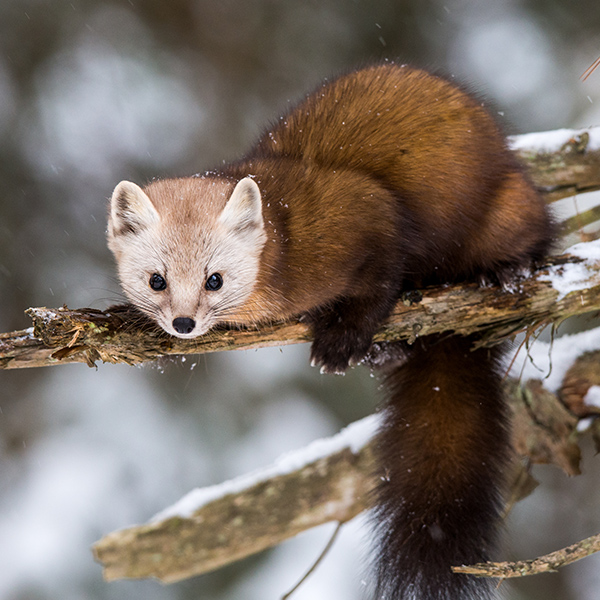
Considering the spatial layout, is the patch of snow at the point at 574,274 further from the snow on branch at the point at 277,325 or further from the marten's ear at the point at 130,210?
the marten's ear at the point at 130,210

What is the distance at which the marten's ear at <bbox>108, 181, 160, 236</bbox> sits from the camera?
8.50 ft

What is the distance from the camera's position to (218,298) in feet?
8.57

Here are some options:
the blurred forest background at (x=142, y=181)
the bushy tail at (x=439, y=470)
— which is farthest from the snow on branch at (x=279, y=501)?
the blurred forest background at (x=142, y=181)

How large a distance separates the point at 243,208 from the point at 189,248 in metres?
0.26

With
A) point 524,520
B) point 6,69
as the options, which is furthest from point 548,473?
point 6,69

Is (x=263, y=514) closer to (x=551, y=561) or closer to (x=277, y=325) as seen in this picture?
(x=277, y=325)

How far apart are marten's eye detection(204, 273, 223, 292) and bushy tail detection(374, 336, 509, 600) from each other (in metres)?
1.29

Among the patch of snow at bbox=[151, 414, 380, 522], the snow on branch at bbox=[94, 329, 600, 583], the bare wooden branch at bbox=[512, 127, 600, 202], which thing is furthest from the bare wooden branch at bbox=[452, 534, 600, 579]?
the bare wooden branch at bbox=[512, 127, 600, 202]

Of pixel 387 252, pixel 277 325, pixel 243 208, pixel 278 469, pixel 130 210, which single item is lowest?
pixel 278 469

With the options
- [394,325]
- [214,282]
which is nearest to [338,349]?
[394,325]

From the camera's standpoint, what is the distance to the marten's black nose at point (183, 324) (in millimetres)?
2432

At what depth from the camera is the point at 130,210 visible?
8.71 ft

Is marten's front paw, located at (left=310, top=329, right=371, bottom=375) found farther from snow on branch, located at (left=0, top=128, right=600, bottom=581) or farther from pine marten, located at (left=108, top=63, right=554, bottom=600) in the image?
snow on branch, located at (left=0, top=128, right=600, bottom=581)

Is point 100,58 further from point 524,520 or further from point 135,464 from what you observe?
point 524,520
